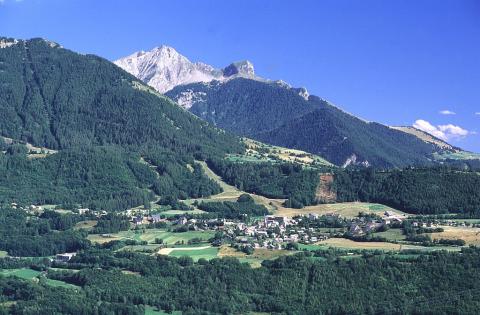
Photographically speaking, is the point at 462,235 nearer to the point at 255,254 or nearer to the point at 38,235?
the point at 255,254

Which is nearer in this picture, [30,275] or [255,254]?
[30,275]

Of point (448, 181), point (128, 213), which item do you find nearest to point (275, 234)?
point (128, 213)

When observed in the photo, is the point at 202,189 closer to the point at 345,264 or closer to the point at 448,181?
the point at 448,181

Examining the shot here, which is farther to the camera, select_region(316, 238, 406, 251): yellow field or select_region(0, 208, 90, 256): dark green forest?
select_region(0, 208, 90, 256): dark green forest

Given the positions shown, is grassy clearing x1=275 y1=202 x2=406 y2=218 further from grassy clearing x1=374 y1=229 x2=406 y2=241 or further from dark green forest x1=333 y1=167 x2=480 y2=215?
grassy clearing x1=374 y1=229 x2=406 y2=241

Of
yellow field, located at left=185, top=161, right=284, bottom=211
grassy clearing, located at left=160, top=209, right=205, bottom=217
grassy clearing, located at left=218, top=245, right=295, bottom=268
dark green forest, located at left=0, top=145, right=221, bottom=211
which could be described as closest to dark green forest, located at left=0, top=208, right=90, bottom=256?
dark green forest, located at left=0, top=145, right=221, bottom=211

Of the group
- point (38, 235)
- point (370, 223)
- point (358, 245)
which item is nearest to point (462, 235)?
point (358, 245)
